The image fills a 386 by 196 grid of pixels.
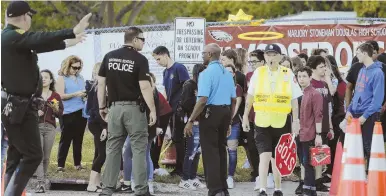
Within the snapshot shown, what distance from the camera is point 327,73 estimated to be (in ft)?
42.5

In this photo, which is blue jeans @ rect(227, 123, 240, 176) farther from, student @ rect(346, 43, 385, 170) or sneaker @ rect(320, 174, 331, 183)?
student @ rect(346, 43, 385, 170)

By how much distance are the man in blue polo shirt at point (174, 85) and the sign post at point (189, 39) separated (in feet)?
5.11

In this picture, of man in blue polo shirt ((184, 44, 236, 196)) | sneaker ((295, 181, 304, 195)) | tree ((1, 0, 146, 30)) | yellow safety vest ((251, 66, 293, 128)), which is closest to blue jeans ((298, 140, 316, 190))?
sneaker ((295, 181, 304, 195))

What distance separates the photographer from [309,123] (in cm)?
1190

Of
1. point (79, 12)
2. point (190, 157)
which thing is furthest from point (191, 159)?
point (79, 12)

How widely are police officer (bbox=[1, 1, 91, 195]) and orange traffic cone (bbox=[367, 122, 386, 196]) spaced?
3660 millimetres

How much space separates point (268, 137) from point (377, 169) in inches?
55.9

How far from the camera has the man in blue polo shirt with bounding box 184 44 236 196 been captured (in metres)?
11.0

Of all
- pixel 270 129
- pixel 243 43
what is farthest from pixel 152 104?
pixel 243 43

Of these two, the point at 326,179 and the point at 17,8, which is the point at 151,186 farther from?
the point at 17,8

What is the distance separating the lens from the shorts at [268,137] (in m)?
11.2

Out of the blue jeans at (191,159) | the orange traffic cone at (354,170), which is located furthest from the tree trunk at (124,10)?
the orange traffic cone at (354,170)

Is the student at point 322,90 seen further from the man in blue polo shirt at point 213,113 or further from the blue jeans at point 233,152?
the man in blue polo shirt at point 213,113

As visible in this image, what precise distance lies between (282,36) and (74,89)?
17.9ft
